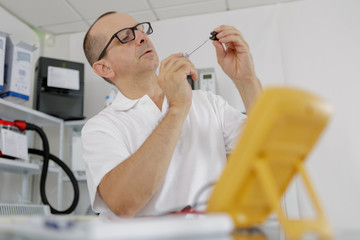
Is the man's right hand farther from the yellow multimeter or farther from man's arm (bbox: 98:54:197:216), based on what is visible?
the yellow multimeter

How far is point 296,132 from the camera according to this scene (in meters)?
0.39

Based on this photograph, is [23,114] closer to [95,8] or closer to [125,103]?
[95,8]

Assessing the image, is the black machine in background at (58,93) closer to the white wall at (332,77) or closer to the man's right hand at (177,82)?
the white wall at (332,77)

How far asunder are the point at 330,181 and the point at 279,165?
2481 mm

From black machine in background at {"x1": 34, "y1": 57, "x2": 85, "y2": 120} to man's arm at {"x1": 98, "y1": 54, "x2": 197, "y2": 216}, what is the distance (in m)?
1.88

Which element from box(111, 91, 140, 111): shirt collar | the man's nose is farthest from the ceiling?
box(111, 91, 140, 111): shirt collar

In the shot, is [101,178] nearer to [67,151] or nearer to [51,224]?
[51,224]

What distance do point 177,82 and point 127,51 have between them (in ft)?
1.90

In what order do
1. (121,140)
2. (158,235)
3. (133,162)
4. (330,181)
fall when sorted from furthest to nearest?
(330,181), (121,140), (133,162), (158,235)

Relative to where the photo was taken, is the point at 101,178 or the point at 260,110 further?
the point at 101,178

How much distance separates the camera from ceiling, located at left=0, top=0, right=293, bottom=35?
A: 286 cm

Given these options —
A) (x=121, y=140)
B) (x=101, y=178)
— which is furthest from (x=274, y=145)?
(x=121, y=140)

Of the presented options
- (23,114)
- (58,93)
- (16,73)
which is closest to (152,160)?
(16,73)

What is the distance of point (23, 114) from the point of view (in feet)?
8.03
